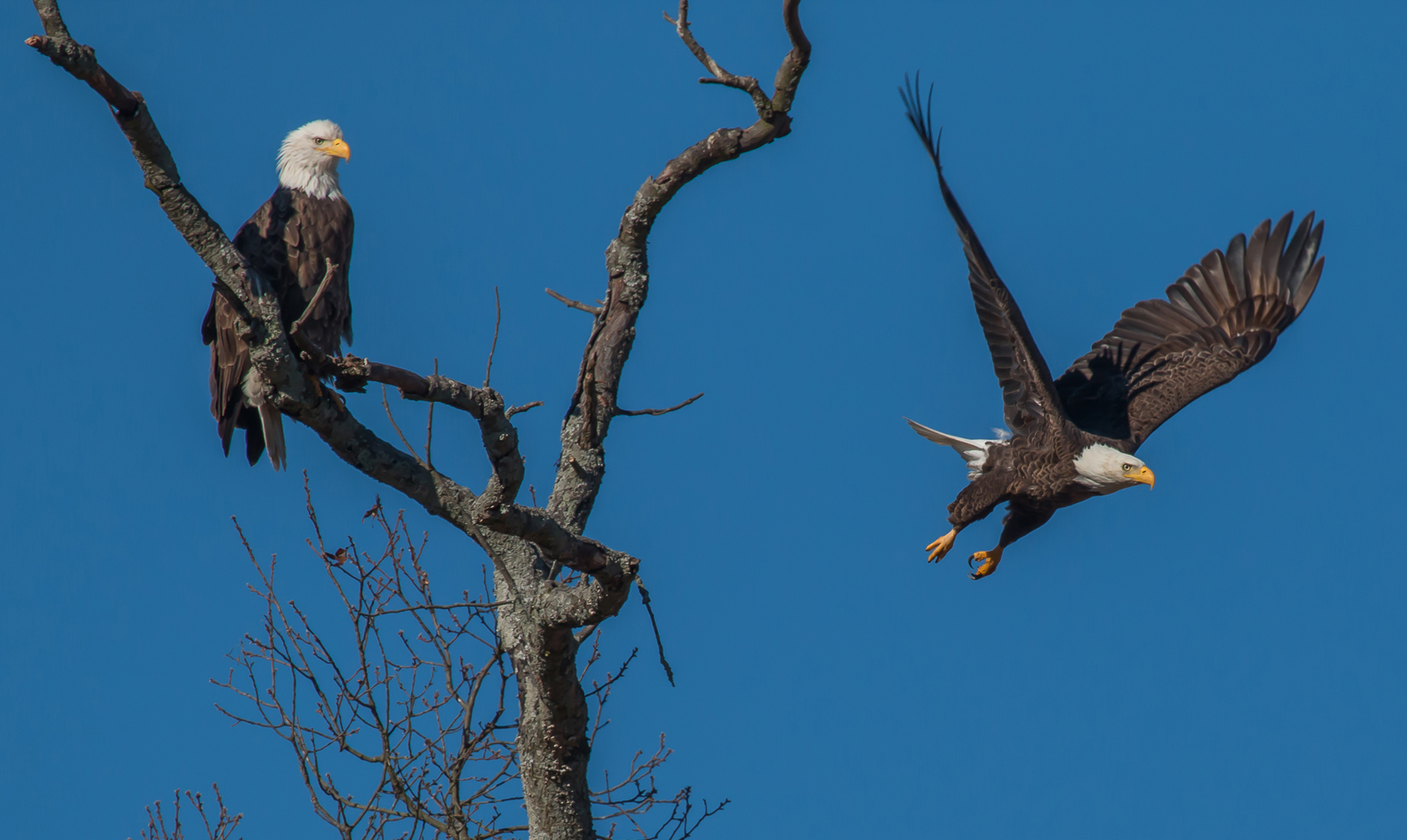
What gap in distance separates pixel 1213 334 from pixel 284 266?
4.95 metres

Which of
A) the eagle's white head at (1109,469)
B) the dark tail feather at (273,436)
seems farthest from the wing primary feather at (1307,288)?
the dark tail feather at (273,436)

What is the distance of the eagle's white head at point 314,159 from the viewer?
5773 millimetres

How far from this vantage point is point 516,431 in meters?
3.39

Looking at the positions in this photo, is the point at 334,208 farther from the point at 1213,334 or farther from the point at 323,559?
the point at 1213,334

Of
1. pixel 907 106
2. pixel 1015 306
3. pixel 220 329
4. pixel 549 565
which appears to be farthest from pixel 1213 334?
pixel 220 329

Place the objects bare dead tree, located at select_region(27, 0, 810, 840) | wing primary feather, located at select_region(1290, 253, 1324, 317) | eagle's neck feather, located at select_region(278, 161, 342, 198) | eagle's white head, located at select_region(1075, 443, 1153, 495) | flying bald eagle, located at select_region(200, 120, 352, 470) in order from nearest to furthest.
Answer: bare dead tree, located at select_region(27, 0, 810, 840), flying bald eagle, located at select_region(200, 120, 352, 470), eagle's neck feather, located at select_region(278, 161, 342, 198), eagle's white head, located at select_region(1075, 443, 1153, 495), wing primary feather, located at select_region(1290, 253, 1324, 317)

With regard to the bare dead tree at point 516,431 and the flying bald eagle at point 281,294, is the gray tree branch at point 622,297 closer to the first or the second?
the bare dead tree at point 516,431

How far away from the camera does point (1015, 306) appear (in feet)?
19.0

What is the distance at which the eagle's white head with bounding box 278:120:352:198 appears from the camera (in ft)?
18.9

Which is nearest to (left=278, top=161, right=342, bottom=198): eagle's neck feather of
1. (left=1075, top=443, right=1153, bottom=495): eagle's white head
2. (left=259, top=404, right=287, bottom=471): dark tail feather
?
(left=259, top=404, right=287, bottom=471): dark tail feather

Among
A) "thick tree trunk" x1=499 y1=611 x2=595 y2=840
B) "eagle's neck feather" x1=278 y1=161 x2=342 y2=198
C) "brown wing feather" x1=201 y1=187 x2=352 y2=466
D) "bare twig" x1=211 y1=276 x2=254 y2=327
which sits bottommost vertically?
"thick tree trunk" x1=499 y1=611 x2=595 y2=840

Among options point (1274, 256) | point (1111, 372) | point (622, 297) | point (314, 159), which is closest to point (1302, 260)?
point (1274, 256)

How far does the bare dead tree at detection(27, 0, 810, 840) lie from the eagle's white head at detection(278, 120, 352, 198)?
193cm

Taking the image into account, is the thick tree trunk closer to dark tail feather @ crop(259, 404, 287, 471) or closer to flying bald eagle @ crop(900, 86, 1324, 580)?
dark tail feather @ crop(259, 404, 287, 471)
